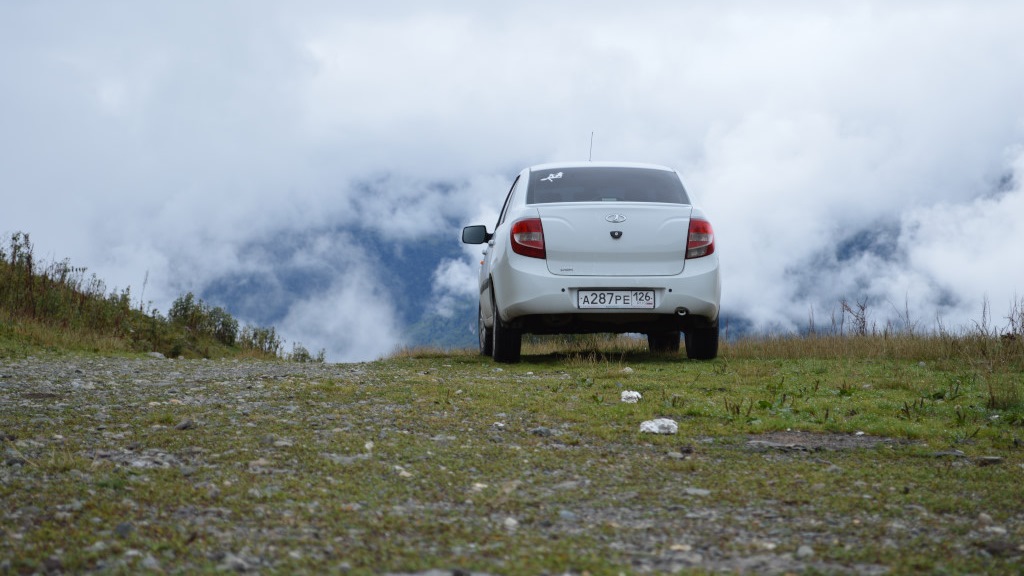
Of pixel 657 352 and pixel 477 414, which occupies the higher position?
pixel 657 352

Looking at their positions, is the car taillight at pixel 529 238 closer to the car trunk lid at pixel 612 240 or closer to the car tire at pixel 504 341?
the car trunk lid at pixel 612 240

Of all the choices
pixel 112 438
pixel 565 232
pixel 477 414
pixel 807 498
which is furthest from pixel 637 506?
pixel 565 232

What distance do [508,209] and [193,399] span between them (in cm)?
453

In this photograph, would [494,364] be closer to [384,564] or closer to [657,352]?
[657,352]

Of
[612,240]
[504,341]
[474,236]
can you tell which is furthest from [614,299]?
[474,236]

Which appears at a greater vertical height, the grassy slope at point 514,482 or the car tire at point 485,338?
the car tire at point 485,338

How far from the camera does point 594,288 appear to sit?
8438mm

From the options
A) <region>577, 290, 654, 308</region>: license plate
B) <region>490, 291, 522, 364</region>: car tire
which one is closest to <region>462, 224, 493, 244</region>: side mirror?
<region>490, 291, 522, 364</region>: car tire

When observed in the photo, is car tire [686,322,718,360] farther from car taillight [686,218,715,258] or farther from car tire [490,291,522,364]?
car tire [490,291,522,364]

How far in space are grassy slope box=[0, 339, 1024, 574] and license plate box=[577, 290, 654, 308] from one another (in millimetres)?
1988

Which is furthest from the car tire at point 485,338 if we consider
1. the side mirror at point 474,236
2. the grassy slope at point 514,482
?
the grassy slope at point 514,482

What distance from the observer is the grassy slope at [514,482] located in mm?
2684

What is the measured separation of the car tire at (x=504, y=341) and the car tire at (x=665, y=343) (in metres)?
2.10

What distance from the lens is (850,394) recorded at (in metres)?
6.47
